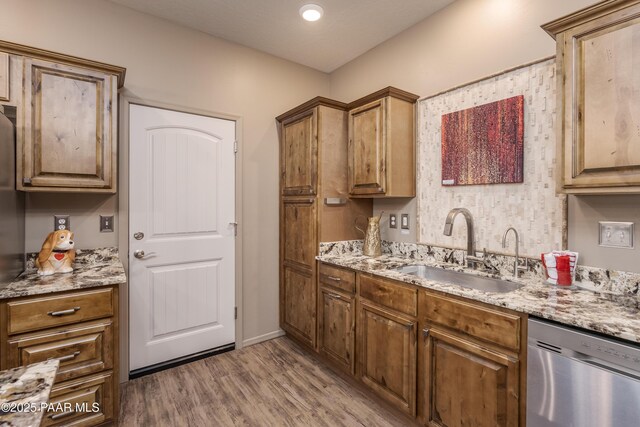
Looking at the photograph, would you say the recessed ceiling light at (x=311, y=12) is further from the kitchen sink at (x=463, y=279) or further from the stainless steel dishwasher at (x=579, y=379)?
the stainless steel dishwasher at (x=579, y=379)

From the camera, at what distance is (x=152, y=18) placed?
2.54 m

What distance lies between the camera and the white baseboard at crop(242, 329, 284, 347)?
3049 millimetres

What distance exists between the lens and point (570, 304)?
1.42 m

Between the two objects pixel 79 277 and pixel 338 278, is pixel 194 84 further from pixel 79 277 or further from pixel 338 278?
pixel 338 278

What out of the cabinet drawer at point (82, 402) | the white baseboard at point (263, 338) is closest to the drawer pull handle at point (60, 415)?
the cabinet drawer at point (82, 402)

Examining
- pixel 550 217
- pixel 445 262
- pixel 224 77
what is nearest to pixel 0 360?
pixel 224 77

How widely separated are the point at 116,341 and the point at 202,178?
1410 millimetres

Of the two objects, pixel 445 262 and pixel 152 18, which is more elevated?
pixel 152 18

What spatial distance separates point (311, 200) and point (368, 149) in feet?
2.10

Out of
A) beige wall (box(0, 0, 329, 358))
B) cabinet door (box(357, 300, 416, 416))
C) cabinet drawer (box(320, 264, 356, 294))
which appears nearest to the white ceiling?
beige wall (box(0, 0, 329, 358))

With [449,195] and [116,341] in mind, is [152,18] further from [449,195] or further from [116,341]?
[449,195]

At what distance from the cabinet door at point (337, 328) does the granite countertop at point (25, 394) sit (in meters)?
1.81

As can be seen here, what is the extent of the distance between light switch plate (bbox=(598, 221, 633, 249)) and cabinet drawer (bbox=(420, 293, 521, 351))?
0.72m

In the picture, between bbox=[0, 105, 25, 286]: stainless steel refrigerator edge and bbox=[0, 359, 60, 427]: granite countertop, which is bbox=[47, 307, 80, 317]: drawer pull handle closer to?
bbox=[0, 105, 25, 286]: stainless steel refrigerator edge
